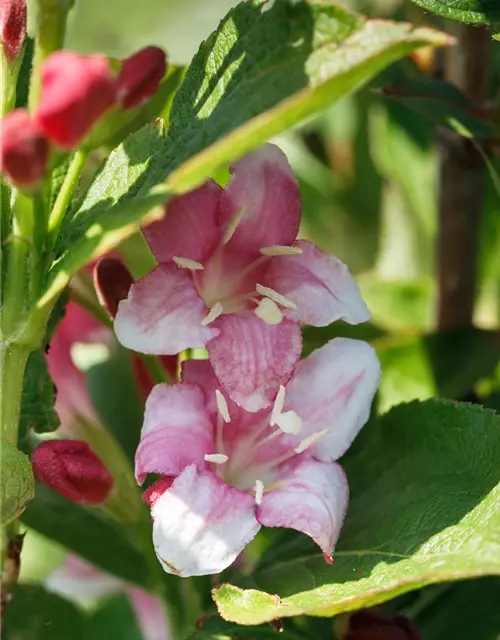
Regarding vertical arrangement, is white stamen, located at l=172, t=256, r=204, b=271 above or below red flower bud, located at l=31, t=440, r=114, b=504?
above

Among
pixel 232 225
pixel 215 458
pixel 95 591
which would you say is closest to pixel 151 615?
pixel 95 591

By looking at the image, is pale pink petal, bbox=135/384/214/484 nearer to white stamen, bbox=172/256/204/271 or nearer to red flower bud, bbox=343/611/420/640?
white stamen, bbox=172/256/204/271

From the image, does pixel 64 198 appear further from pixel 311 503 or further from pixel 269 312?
pixel 311 503

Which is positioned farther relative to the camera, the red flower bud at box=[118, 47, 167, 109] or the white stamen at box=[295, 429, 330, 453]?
the white stamen at box=[295, 429, 330, 453]

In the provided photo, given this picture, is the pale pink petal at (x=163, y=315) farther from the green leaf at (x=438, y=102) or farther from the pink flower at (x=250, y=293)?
the green leaf at (x=438, y=102)

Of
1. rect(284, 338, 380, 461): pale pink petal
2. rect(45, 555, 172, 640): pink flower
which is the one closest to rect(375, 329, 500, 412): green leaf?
rect(284, 338, 380, 461): pale pink petal

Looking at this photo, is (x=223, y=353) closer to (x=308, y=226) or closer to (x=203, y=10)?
(x=308, y=226)

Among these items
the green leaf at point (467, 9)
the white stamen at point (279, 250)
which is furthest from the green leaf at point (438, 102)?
the white stamen at point (279, 250)

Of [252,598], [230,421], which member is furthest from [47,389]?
[252,598]
